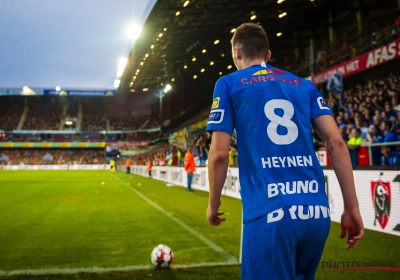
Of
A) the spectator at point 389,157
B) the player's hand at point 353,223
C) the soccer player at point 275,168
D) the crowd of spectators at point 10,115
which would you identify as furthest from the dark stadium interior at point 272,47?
the crowd of spectators at point 10,115

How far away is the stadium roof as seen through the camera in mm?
24438

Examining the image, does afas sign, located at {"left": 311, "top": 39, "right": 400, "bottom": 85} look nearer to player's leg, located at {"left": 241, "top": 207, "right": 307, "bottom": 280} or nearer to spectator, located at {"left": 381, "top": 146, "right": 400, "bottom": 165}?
spectator, located at {"left": 381, "top": 146, "right": 400, "bottom": 165}

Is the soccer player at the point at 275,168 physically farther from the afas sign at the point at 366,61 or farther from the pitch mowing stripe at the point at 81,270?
the afas sign at the point at 366,61

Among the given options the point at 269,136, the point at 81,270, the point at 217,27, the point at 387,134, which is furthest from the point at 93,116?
the point at 269,136

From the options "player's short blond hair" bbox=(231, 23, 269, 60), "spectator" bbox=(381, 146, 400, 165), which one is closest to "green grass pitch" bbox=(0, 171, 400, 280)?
"spectator" bbox=(381, 146, 400, 165)

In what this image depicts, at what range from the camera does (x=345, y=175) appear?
2123 millimetres

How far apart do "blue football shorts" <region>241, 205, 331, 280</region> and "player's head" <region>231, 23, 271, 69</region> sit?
88 centimetres

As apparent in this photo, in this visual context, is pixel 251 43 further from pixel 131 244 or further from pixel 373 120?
pixel 373 120

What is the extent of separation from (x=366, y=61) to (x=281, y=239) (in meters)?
19.3

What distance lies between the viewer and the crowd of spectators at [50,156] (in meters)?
70.9

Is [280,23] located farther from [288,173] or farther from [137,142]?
[137,142]

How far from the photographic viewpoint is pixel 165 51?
3422 centimetres

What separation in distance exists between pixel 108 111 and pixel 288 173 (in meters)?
75.8

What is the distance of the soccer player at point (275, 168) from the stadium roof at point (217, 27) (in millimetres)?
22349
